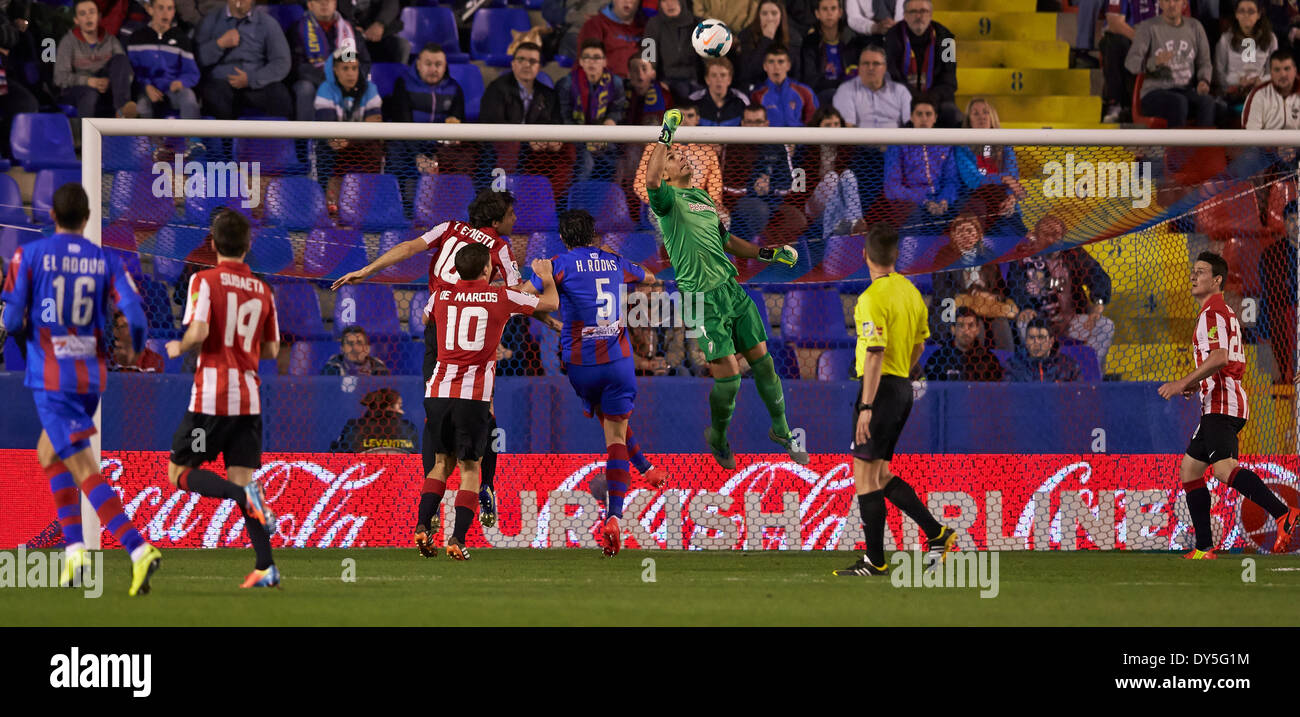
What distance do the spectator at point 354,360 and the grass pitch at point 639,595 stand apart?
1.78 metres

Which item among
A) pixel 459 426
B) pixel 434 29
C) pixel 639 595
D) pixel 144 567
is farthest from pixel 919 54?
pixel 144 567

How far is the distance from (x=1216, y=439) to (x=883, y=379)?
330cm

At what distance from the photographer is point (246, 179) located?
468 inches

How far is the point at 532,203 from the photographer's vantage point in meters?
12.3

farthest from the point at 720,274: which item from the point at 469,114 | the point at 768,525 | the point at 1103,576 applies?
the point at 469,114

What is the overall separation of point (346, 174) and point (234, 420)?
16.3 feet

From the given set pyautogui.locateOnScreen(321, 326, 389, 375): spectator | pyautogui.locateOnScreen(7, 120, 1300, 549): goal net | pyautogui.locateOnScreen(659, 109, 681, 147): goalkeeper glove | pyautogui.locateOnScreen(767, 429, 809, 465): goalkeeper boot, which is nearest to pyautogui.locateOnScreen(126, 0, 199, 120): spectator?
pyautogui.locateOnScreen(7, 120, 1300, 549): goal net

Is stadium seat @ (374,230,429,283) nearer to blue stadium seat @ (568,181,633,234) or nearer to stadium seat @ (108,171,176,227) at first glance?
blue stadium seat @ (568,181,633,234)

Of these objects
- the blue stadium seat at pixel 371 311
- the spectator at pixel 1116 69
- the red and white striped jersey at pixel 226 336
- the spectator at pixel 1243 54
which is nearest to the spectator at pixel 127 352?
the blue stadium seat at pixel 371 311

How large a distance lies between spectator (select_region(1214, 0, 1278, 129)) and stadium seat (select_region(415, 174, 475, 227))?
8.10 meters

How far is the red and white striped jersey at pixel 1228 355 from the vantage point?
10.4 meters

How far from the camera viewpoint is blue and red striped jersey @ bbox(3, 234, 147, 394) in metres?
7.25

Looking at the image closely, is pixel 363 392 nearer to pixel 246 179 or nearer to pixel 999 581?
pixel 246 179

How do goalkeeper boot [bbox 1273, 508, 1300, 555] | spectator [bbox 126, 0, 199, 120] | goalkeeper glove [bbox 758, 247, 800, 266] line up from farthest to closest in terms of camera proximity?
1. spectator [bbox 126, 0, 199, 120]
2. goalkeeper boot [bbox 1273, 508, 1300, 555]
3. goalkeeper glove [bbox 758, 247, 800, 266]
